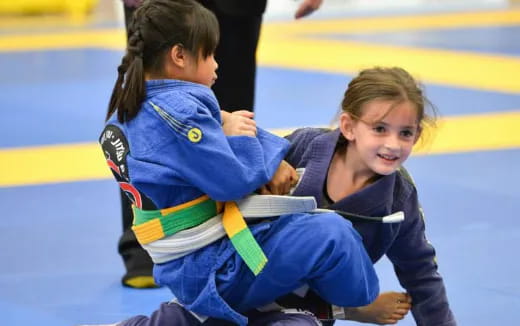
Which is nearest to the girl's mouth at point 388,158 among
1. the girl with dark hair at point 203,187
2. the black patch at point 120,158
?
the girl with dark hair at point 203,187

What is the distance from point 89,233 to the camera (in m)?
3.74

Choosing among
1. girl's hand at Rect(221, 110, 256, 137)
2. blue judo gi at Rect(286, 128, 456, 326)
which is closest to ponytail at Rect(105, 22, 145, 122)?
girl's hand at Rect(221, 110, 256, 137)

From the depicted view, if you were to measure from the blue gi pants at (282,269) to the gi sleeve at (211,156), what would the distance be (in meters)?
0.14

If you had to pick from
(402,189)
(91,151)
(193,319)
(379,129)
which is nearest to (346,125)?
(379,129)

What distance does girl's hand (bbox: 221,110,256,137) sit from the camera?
2281mm

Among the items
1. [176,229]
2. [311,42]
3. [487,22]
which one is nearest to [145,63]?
[176,229]

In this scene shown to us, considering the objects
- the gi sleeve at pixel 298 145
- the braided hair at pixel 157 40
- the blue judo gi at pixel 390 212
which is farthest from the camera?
the gi sleeve at pixel 298 145

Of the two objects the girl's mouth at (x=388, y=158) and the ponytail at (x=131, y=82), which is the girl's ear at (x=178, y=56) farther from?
the girl's mouth at (x=388, y=158)

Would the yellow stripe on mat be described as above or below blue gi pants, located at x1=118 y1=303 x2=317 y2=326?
below

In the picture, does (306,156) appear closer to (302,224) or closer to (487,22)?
(302,224)

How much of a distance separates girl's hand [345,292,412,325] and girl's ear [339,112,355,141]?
453 millimetres

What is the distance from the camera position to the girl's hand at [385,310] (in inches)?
102

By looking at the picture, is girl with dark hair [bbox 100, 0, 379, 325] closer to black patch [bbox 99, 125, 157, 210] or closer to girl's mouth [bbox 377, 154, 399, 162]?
black patch [bbox 99, 125, 157, 210]

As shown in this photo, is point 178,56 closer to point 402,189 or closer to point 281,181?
point 281,181
